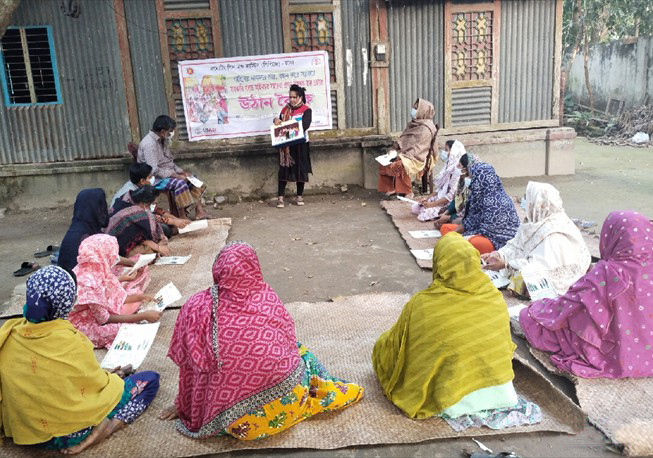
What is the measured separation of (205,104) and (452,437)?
6.92 metres

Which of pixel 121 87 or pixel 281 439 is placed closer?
pixel 281 439

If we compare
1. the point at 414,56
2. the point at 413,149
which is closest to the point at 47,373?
the point at 413,149

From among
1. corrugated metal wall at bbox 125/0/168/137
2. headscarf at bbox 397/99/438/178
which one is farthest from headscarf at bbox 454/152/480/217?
corrugated metal wall at bbox 125/0/168/137

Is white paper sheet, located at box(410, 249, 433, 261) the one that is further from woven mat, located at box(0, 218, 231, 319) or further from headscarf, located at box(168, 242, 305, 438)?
headscarf, located at box(168, 242, 305, 438)

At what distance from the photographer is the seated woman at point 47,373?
9.44 ft

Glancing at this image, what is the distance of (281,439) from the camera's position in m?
3.12

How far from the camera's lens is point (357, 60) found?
8.96 meters

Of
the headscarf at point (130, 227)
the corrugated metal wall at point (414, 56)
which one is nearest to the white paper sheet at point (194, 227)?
the headscarf at point (130, 227)

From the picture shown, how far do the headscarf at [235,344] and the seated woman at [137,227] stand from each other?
10.6 feet

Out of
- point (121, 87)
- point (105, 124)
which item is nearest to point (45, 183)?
point (105, 124)

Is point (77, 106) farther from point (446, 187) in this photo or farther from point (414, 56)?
point (446, 187)

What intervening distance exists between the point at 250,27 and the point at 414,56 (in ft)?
8.50

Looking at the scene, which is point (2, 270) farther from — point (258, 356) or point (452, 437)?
point (452, 437)

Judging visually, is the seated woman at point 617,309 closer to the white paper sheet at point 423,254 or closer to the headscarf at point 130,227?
the white paper sheet at point 423,254
